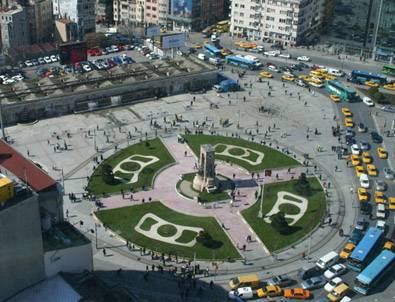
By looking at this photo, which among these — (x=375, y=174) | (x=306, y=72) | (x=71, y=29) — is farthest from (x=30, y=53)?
(x=375, y=174)

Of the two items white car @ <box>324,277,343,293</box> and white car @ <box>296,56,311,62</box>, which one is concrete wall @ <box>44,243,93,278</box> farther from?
white car @ <box>296,56,311,62</box>

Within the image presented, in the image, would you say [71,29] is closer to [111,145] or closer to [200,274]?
[111,145]

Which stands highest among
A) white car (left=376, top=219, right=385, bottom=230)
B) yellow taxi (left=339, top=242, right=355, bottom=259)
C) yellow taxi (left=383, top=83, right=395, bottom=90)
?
yellow taxi (left=383, top=83, right=395, bottom=90)

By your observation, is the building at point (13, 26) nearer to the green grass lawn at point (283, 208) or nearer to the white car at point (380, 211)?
the green grass lawn at point (283, 208)

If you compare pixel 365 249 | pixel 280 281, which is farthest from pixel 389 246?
pixel 280 281

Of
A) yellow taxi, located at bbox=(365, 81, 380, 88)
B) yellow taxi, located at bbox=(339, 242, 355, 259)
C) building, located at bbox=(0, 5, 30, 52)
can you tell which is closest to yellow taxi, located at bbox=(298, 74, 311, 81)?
yellow taxi, located at bbox=(365, 81, 380, 88)

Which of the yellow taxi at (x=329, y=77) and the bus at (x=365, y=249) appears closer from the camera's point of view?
the bus at (x=365, y=249)

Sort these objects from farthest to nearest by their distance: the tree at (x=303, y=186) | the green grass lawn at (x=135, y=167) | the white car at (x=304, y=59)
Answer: the white car at (x=304, y=59), the tree at (x=303, y=186), the green grass lawn at (x=135, y=167)

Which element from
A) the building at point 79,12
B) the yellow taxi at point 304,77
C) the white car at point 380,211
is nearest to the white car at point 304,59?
the yellow taxi at point 304,77
